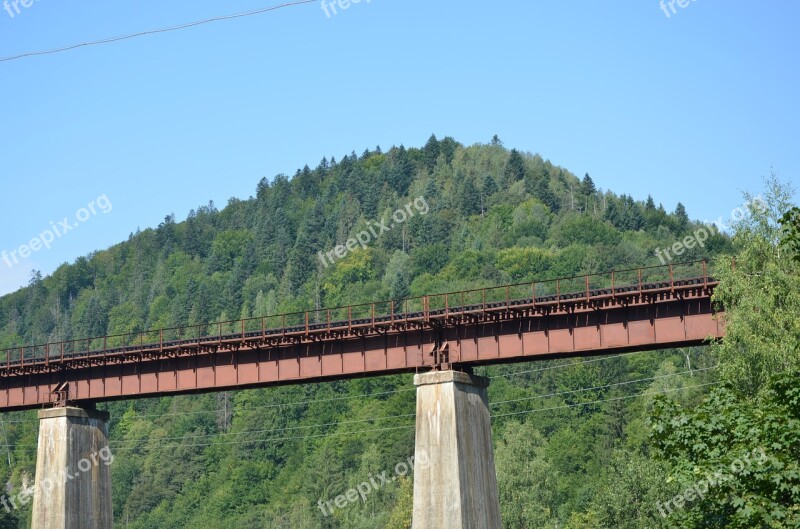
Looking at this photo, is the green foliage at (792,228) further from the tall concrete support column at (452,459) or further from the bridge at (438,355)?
the tall concrete support column at (452,459)

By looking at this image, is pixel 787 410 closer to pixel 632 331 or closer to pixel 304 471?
pixel 632 331

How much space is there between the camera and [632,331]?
54062 mm

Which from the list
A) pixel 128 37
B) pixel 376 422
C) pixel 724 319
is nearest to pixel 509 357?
pixel 724 319

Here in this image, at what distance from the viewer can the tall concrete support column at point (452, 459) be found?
173 feet

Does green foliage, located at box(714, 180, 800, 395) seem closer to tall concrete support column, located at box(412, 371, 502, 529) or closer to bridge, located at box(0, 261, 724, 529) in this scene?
bridge, located at box(0, 261, 724, 529)

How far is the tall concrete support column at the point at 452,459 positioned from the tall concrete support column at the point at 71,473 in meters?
20.0

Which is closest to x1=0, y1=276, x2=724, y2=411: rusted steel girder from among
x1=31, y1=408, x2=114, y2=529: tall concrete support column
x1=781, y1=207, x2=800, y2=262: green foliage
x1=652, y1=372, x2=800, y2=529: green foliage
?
x1=31, y1=408, x2=114, y2=529: tall concrete support column

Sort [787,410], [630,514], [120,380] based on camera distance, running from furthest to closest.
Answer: [630,514], [120,380], [787,410]

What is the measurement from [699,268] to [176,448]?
7942cm

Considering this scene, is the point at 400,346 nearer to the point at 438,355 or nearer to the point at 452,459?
the point at 438,355

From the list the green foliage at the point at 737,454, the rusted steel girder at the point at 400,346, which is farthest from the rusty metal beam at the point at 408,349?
the green foliage at the point at 737,454

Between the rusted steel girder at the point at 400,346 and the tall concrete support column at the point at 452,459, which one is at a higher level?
the rusted steel girder at the point at 400,346

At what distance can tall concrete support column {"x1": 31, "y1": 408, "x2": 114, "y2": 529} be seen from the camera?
2527 inches

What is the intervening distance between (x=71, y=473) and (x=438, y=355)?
20.9m
